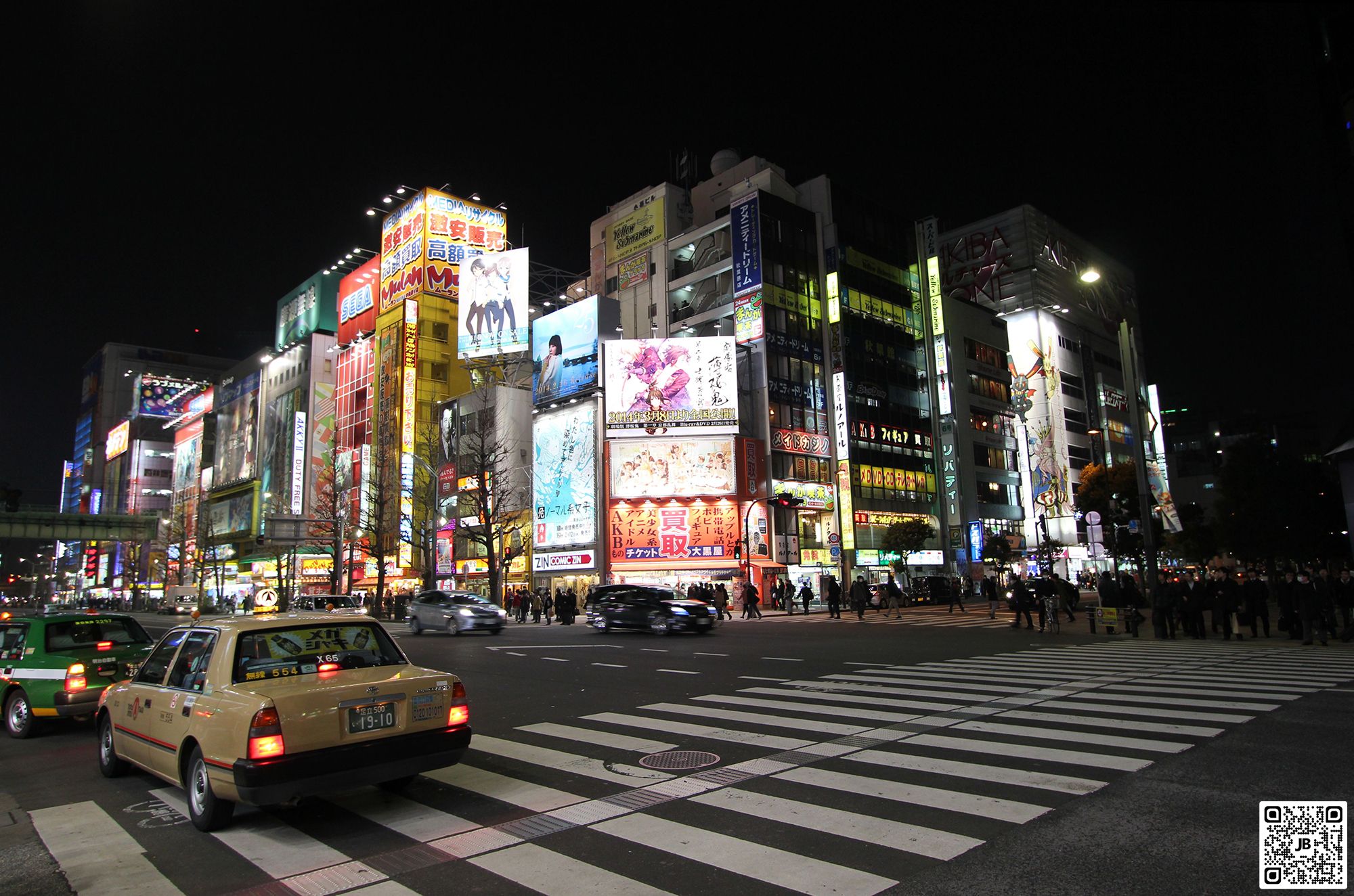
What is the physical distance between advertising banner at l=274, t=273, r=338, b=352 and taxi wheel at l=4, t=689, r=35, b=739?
82.5 meters

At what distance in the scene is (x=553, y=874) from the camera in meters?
4.51

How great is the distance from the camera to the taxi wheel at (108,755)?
7.36 m

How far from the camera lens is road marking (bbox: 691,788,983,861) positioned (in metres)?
4.73

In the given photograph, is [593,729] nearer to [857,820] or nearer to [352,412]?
[857,820]

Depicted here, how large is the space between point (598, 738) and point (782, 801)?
3.18 m

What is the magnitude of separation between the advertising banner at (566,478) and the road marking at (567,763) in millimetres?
40937

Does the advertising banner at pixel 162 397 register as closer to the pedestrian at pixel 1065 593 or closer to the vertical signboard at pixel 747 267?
the vertical signboard at pixel 747 267

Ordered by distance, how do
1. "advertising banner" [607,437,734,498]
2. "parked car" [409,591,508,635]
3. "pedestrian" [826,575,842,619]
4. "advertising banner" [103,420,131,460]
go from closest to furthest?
"parked car" [409,591,508,635], "pedestrian" [826,575,842,619], "advertising banner" [607,437,734,498], "advertising banner" [103,420,131,460]

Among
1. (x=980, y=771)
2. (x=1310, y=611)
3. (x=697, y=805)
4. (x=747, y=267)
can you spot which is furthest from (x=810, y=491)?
(x=697, y=805)

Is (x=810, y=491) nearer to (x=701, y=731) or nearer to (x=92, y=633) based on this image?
(x=701, y=731)

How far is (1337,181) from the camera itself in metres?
24.2

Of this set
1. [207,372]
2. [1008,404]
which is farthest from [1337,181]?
[207,372]

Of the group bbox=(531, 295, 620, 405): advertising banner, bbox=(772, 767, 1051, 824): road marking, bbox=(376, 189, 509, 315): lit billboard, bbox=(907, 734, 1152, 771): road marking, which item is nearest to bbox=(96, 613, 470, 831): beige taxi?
bbox=(772, 767, 1051, 824): road marking

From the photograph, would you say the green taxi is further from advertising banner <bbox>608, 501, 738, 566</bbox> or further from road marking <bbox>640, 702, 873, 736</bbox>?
advertising banner <bbox>608, 501, 738, 566</bbox>
